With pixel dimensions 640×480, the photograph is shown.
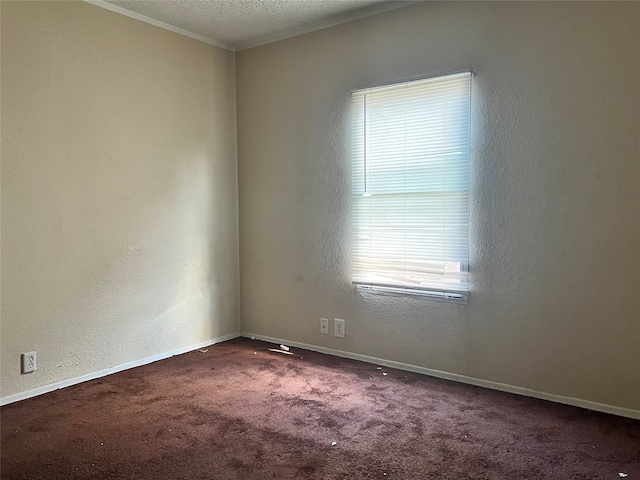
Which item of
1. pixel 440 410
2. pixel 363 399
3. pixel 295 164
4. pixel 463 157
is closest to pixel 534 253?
pixel 463 157

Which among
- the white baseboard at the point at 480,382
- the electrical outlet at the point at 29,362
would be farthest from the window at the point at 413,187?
the electrical outlet at the point at 29,362

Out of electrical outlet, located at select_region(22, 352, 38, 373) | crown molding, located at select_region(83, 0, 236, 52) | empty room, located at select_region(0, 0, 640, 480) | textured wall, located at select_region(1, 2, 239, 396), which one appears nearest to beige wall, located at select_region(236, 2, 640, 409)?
empty room, located at select_region(0, 0, 640, 480)

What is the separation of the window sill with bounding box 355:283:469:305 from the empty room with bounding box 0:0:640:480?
2 cm

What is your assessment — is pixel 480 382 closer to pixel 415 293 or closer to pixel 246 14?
pixel 415 293

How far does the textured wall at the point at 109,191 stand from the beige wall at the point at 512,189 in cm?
68

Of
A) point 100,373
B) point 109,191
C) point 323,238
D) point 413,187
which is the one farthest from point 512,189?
point 100,373

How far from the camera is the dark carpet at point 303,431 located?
218 cm

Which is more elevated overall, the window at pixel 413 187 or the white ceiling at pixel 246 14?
the white ceiling at pixel 246 14

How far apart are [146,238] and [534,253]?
2626 mm

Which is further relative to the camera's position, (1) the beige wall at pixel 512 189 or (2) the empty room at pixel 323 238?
(1) the beige wall at pixel 512 189

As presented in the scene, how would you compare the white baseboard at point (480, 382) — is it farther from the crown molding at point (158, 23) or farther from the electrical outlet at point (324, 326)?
the crown molding at point (158, 23)

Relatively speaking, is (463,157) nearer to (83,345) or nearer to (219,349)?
(219,349)

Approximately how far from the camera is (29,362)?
3.02 metres

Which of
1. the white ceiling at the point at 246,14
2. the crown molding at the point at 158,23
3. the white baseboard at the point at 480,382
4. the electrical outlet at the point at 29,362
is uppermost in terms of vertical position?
the white ceiling at the point at 246,14
